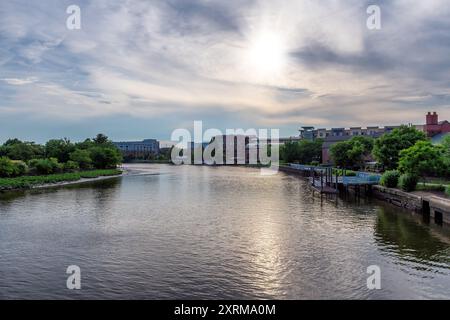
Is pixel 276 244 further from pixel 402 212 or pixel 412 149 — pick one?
pixel 412 149

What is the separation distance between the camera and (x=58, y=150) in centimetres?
8838

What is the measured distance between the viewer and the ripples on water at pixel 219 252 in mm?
14508

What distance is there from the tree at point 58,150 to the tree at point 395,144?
2688 inches

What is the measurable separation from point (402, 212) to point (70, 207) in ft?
93.8

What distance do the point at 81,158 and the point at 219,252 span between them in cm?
7312

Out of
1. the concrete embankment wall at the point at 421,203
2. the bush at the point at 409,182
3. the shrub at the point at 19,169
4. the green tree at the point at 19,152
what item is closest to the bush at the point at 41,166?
the shrub at the point at 19,169

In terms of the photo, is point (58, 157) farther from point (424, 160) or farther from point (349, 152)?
point (424, 160)

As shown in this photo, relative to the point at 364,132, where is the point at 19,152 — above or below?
below

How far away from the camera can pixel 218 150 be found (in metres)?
176

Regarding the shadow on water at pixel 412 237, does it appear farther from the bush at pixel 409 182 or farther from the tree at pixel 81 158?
the tree at pixel 81 158

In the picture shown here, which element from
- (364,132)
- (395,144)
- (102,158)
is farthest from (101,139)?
(395,144)

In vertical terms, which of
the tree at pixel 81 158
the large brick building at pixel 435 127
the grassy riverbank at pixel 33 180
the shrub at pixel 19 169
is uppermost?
the large brick building at pixel 435 127

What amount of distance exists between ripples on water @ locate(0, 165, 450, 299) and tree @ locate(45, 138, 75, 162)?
190 ft

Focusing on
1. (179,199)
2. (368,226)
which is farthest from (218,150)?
(368,226)
